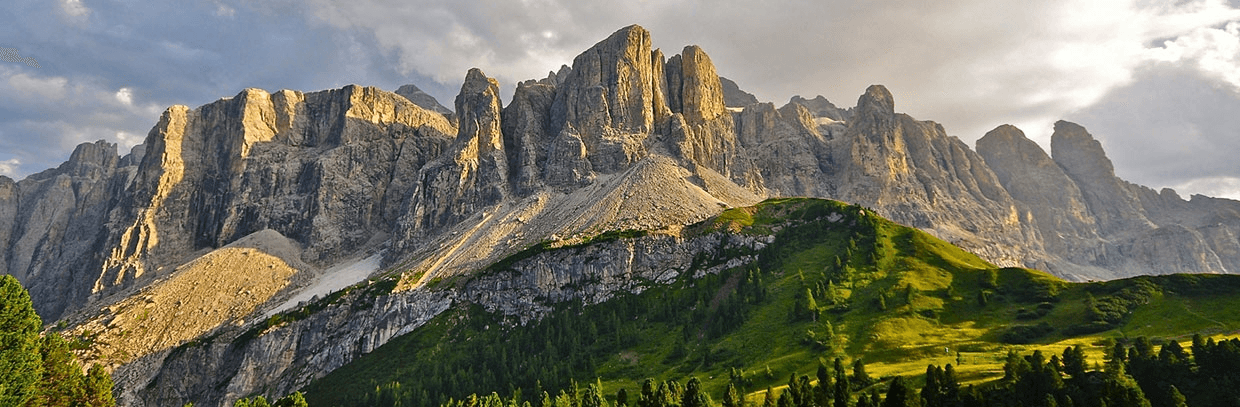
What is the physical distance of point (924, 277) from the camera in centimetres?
17512

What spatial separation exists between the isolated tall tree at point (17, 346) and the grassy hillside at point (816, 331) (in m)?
98.3

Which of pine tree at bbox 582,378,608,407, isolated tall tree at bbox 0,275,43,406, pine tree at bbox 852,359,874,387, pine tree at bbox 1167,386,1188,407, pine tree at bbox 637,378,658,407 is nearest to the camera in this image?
isolated tall tree at bbox 0,275,43,406

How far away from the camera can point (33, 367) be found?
6650 cm

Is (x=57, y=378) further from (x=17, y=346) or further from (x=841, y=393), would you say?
(x=841, y=393)

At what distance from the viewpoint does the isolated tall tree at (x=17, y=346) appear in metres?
62.8

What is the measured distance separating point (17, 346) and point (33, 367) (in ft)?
9.25

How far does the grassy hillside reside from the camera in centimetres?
12738

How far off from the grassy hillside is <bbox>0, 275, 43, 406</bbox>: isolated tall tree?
3871 inches

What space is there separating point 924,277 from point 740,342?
56.2 m

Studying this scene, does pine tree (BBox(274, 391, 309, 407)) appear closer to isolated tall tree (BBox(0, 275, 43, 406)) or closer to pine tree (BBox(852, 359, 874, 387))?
isolated tall tree (BBox(0, 275, 43, 406))

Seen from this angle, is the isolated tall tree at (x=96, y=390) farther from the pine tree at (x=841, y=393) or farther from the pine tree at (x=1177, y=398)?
the pine tree at (x=1177, y=398)

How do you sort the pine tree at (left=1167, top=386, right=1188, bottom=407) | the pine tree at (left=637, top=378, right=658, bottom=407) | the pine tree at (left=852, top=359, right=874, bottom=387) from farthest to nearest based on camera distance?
the pine tree at (left=852, top=359, right=874, bottom=387), the pine tree at (left=637, top=378, right=658, bottom=407), the pine tree at (left=1167, top=386, right=1188, bottom=407)

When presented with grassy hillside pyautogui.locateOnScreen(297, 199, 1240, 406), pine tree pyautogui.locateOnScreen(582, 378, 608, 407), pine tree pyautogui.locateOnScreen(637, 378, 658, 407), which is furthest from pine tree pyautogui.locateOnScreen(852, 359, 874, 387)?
pine tree pyautogui.locateOnScreen(582, 378, 608, 407)

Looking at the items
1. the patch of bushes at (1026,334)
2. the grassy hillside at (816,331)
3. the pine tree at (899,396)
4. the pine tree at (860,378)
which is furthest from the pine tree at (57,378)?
the patch of bushes at (1026,334)
